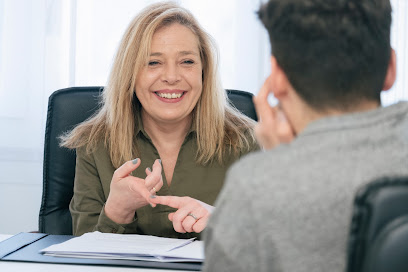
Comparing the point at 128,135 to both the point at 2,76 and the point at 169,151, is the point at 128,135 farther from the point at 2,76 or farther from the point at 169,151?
the point at 2,76

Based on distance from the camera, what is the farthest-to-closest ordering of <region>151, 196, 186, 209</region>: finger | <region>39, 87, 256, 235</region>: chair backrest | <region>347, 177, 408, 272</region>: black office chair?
<region>39, 87, 256, 235</region>: chair backrest → <region>151, 196, 186, 209</region>: finger → <region>347, 177, 408, 272</region>: black office chair

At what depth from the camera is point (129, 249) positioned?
1.20m

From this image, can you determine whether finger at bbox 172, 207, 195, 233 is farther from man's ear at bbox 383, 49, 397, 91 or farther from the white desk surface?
man's ear at bbox 383, 49, 397, 91

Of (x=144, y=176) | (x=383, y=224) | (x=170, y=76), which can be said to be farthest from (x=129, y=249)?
(x=383, y=224)

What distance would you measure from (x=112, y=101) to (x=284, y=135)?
1.07 metres

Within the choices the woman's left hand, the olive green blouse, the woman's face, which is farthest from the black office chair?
the woman's face

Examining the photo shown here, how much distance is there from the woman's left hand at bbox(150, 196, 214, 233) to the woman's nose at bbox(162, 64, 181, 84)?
1.49ft

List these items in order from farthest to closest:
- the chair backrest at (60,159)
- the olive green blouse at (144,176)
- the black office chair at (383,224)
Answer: the chair backrest at (60,159) → the olive green blouse at (144,176) → the black office chair at (383,224)

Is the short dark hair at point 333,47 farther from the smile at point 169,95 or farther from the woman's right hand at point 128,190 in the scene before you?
the smile at point 169,95

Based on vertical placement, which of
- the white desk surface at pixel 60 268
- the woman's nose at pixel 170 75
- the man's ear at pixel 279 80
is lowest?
the white desk surface at pixel 60 268

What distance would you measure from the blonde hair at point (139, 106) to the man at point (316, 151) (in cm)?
105

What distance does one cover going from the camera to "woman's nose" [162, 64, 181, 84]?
5.55 ft

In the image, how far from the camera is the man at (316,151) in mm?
572

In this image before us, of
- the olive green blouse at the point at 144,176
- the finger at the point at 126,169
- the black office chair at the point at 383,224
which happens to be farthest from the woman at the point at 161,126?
the black office chair at the point at 383,224
